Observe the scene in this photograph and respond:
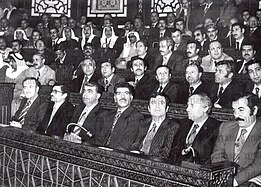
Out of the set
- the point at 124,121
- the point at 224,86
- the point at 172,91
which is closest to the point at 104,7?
the point at 172,91

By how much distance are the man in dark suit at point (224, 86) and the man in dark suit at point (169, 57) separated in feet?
3.54

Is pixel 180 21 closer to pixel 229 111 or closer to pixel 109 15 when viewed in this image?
pixel 109 15

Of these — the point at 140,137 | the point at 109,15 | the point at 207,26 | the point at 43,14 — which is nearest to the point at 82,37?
the point at 109,15

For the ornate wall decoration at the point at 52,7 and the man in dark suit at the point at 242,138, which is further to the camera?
the ornate wall decoration at the point at 52,7

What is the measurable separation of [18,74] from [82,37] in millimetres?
1883

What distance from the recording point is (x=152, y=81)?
469 cm

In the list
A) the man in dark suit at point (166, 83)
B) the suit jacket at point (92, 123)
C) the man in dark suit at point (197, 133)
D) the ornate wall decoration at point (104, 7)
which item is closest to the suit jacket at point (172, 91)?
the man in dark suit at point (166, 83)

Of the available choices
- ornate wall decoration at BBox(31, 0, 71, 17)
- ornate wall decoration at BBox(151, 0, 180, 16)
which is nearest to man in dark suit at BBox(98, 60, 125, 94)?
ornate wall decoration at BBox(151, 0, 180, 16)

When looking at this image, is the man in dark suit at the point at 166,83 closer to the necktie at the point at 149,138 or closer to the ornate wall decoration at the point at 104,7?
the necktie at the point at 149,138

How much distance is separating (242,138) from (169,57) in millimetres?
2505

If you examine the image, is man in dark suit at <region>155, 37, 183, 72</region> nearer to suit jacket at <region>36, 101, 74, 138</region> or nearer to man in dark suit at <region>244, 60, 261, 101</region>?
man in dark suit at <region>244, 60, 261, 101</region>

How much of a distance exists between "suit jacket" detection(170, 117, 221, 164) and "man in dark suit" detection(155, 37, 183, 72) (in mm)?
2002

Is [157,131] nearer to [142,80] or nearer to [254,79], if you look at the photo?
[254,79]

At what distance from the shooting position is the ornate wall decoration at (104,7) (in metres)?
8.07
